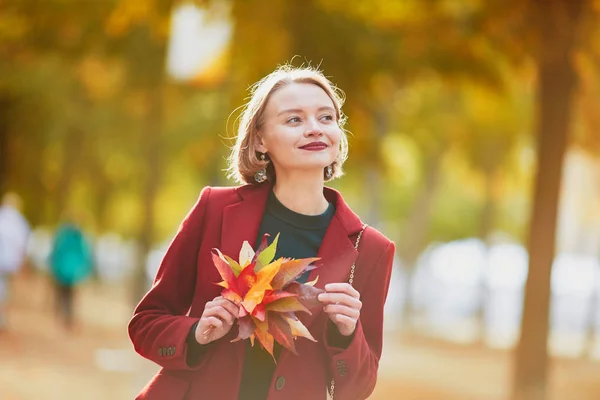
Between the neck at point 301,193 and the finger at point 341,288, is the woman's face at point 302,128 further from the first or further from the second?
the finger at point 341,288

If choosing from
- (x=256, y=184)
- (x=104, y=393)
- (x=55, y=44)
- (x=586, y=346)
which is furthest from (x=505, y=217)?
(x=256, y=184)

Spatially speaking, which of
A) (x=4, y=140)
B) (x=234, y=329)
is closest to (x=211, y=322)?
(x=234, y=329)

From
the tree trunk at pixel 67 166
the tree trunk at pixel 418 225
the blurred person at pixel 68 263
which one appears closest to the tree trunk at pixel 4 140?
the tree trunk at pixel 67 166

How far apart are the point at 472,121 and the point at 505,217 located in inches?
926

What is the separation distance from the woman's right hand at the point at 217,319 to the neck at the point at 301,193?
419mm

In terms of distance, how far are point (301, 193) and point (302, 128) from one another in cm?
20

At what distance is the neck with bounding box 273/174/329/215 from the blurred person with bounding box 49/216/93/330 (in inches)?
591

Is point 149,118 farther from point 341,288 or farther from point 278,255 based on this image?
point 341,288

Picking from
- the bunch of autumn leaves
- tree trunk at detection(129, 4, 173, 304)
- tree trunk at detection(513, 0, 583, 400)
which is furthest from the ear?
tree trunk at detection(129, 4, 173, 304)

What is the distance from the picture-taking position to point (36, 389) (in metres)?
10.6

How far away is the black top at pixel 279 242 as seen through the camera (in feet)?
9.54

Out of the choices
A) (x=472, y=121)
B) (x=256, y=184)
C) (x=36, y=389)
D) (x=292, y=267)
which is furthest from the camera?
(x=472, y=121)

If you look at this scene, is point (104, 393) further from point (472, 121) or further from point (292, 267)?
point (472, 121)

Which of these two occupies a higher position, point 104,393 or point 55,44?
point 55,44
